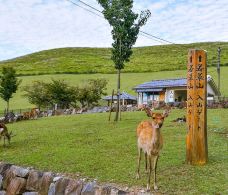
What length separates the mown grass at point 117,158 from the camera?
10.8 meters

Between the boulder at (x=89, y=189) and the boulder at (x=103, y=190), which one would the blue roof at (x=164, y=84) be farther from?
the boulder at (x=103, y=190)

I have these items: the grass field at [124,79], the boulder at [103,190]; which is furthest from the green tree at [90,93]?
the boulder at [103,190]

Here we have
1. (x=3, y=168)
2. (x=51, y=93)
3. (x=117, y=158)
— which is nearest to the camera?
(x=3, y=168)

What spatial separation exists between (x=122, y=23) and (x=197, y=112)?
17.7 meters

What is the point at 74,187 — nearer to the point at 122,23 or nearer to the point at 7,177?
the point at 7,177

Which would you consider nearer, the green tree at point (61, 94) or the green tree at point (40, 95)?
the green tree at point (61, 94)

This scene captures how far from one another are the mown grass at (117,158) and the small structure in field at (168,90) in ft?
108

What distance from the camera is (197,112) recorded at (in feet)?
42.1

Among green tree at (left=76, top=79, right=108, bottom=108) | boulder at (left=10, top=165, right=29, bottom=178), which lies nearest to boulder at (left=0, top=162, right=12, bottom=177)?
boulder at (left=10, top=165, right=29, bottom=178)

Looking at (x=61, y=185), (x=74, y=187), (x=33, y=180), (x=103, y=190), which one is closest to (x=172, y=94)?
(x=33, y=180)

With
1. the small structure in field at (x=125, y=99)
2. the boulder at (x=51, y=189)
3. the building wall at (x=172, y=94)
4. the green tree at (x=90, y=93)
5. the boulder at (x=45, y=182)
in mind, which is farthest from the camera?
the small structure in field at (x=125, y=99)

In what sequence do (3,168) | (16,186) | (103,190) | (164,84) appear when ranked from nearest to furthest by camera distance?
(103,190) → (16,186) → (3,168) → (164,84)

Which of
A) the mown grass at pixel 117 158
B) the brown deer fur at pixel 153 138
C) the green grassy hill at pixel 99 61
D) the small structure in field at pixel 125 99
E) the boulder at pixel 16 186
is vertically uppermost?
the green grassy hill at pixel 99 61

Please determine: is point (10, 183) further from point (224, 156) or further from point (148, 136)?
point (224, 156)
